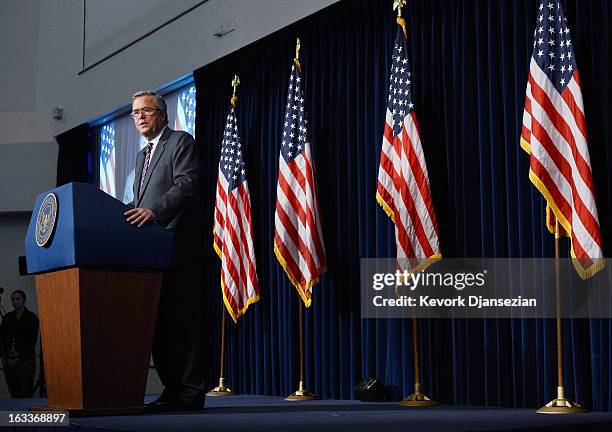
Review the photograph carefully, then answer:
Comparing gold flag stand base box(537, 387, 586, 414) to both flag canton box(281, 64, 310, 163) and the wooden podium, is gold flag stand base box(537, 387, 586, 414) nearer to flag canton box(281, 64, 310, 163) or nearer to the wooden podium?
the wooden podium

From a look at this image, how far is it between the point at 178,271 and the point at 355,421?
3.38 feet

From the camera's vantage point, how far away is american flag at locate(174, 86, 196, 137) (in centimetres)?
902

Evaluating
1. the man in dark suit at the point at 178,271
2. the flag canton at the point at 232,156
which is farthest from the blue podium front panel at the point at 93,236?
the flag canton at the point at 232,156

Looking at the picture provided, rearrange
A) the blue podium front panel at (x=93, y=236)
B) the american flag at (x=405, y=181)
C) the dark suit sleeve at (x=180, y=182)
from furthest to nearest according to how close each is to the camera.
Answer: the american flag at (x=405, y=181) → the dark suit sleeve at (x=180, y=182) → the blue podium front panel at (x=93, y=236)

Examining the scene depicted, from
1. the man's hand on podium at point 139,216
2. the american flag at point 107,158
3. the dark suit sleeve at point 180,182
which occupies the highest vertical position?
the american flag at point 107,158

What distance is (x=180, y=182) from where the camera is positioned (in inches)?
152

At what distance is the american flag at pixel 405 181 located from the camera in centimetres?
521

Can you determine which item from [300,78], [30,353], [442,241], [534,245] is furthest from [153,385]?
[534,245]

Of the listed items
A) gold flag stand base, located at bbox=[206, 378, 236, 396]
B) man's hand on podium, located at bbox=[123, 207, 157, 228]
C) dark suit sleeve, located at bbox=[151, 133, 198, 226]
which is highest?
dark suit sleeve, located at bbox=[151, 133, 198, 226]

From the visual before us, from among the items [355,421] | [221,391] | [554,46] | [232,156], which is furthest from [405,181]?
[221,391]

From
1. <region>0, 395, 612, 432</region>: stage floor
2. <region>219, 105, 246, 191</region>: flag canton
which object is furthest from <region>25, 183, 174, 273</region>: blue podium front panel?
<region>219, 105, 246, 191</region>: flag canton

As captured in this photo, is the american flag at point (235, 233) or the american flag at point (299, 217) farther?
the american flag at point (235, 233)

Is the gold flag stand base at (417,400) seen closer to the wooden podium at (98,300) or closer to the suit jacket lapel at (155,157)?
the wooden podium at (98,300)

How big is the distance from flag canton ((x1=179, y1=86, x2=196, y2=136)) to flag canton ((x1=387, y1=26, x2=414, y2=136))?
3.72 m
